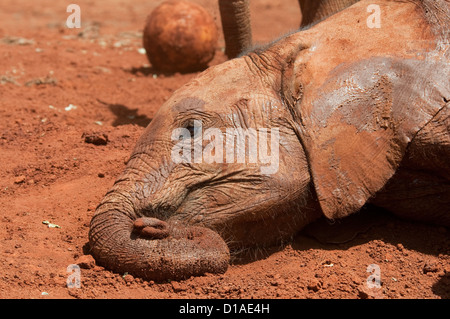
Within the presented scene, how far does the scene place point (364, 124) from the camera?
4.40m

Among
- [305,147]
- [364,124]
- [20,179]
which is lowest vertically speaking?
[305,147]

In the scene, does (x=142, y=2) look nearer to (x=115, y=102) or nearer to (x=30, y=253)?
(x=115, y=102)

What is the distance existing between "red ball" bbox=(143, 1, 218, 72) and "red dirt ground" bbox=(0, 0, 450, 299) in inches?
8.7

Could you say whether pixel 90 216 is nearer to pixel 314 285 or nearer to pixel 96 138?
pixel 96 138

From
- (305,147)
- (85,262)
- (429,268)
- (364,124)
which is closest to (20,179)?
(85,262)

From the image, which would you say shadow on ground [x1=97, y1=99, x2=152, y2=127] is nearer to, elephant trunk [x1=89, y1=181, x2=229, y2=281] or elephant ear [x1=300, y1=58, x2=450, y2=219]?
elephant trunk [x1=89, y1=181, x2=229, y2=281]

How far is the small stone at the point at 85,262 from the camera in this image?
166 inches

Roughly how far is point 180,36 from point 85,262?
480 centimetres

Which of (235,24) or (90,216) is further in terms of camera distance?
(235,24)

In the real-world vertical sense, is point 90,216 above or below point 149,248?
above

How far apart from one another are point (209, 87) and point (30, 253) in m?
1.58

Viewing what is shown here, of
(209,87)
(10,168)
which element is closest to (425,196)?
(209,87)

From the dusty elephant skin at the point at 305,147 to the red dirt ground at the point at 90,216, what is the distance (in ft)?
0.79

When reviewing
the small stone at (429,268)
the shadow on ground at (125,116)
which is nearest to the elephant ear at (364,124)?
the small stone at (429,268)
